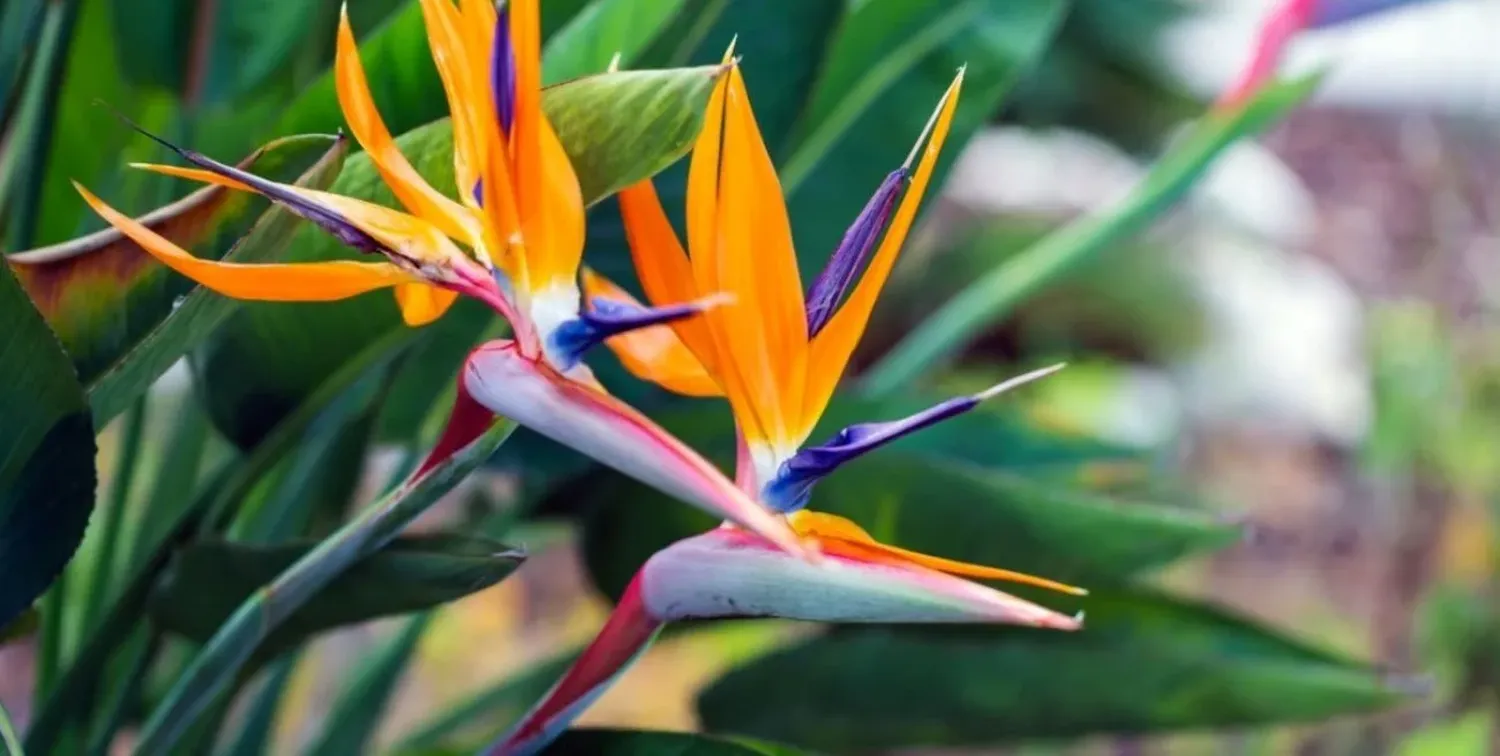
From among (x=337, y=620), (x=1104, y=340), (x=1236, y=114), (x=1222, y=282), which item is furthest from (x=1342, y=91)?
(x=337, y=620)

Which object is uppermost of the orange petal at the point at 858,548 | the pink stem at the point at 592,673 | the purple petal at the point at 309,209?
the purple petal at the point at 309,209

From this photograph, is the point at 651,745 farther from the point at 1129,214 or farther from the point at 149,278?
the point at 1129,214

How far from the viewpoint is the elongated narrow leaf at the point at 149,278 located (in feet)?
1.01

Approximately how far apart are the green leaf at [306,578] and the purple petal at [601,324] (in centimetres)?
3

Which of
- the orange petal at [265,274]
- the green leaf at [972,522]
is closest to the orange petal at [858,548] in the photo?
the orange petal at [265,274]

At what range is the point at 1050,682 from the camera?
0.59m

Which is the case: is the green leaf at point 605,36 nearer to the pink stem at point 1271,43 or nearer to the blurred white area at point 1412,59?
the pink stem at point 1271,43

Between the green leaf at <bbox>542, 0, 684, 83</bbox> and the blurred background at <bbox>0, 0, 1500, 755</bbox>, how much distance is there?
0.39 meters

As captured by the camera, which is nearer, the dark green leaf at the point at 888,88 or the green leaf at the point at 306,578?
the green leaf at the point at 306,578

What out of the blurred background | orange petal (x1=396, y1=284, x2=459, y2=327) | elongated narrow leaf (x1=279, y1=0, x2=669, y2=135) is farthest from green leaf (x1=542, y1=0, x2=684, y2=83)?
the blurred background

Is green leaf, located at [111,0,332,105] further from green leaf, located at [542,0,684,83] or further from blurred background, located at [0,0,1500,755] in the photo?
blurred background, located at [0,0,1500,755]

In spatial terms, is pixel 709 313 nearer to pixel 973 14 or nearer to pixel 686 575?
pixel 686 575

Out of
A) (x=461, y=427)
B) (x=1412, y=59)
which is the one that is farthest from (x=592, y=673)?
(x=1412, y=59)

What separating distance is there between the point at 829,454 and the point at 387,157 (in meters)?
0.12
